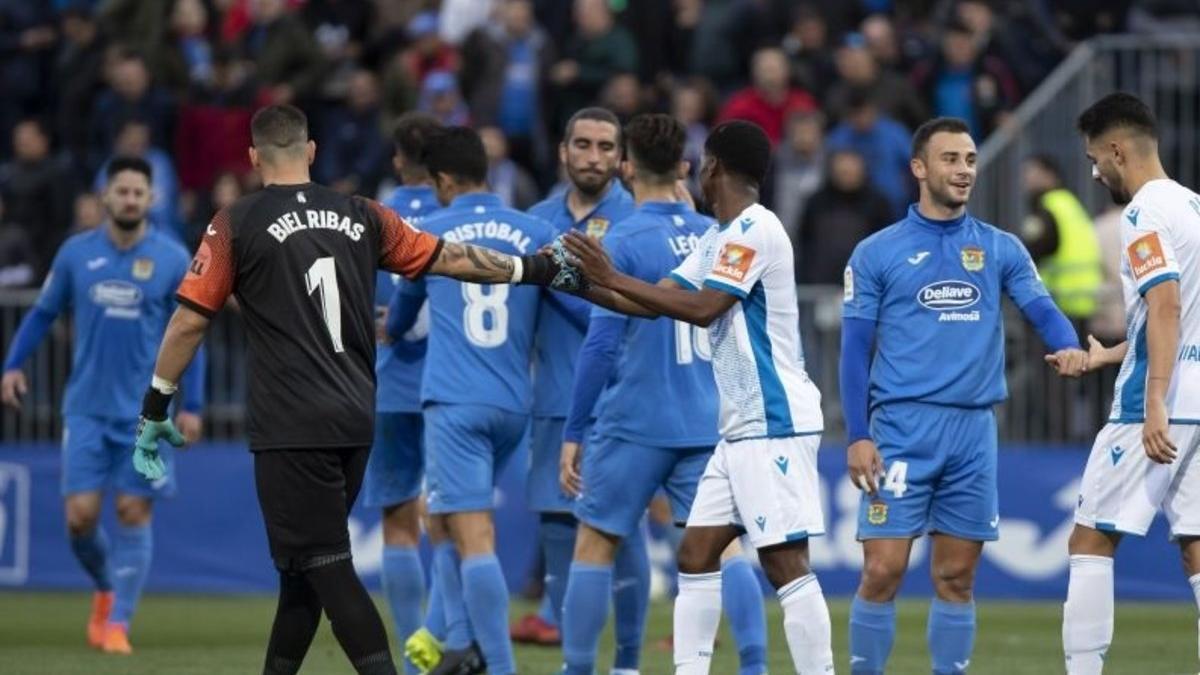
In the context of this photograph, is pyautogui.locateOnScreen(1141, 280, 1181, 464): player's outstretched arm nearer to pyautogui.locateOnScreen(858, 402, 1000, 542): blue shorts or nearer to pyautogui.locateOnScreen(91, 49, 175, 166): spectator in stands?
pyautogui.locateOnScreen(858, 402, 1000, 542): blue shorts

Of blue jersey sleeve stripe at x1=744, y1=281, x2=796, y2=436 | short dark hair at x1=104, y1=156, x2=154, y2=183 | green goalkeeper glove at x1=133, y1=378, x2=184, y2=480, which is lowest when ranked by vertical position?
green goalkeeper glove at x1=133, y1=378, x2=184, y2=480

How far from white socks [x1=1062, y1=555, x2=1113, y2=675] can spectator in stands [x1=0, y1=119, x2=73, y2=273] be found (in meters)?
12.7

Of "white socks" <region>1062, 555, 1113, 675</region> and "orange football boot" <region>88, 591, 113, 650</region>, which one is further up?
"white socks" <region>1062, 555, 1113, 675</region>

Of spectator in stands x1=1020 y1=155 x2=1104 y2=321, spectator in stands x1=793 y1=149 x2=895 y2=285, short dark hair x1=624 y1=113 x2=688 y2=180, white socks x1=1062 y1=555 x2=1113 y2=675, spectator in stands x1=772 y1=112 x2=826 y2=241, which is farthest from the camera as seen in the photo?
spectator in stands x1=772 y1=112 x2=826 y2=241

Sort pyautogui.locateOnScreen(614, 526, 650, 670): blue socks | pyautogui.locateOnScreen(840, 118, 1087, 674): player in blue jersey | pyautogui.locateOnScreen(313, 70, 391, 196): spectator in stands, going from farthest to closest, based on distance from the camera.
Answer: pyautogui.locateOnScreen(313, 70, 391, 196): spectator in stands
pyautogui.locateOnScreen(614, 526, 650, 670): blue socks
pyautogui.locateOnScreen(840, 118, 1087, 674): player in blue jersey

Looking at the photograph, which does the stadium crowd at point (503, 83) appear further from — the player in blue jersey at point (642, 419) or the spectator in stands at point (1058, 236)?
the player in blue jersey at point (642, 419)

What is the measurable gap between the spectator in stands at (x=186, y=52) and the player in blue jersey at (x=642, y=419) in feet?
40.4

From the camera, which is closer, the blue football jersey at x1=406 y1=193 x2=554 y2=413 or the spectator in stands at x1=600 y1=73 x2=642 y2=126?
the blue football jersey at x1=406 y1=193 x2=554 y2=413

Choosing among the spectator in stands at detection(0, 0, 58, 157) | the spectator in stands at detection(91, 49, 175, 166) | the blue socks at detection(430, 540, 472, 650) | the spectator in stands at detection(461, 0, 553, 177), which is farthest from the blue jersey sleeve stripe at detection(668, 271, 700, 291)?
the spectator in stands at detection(0, 0, 58, 157)

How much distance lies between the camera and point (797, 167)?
20.1 m

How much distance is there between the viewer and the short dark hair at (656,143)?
1109 centimetres

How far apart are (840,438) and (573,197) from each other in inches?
243

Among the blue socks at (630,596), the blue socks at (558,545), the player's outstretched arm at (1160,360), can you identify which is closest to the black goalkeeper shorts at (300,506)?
the blue socks at (630,596)

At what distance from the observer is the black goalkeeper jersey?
31.7ft
